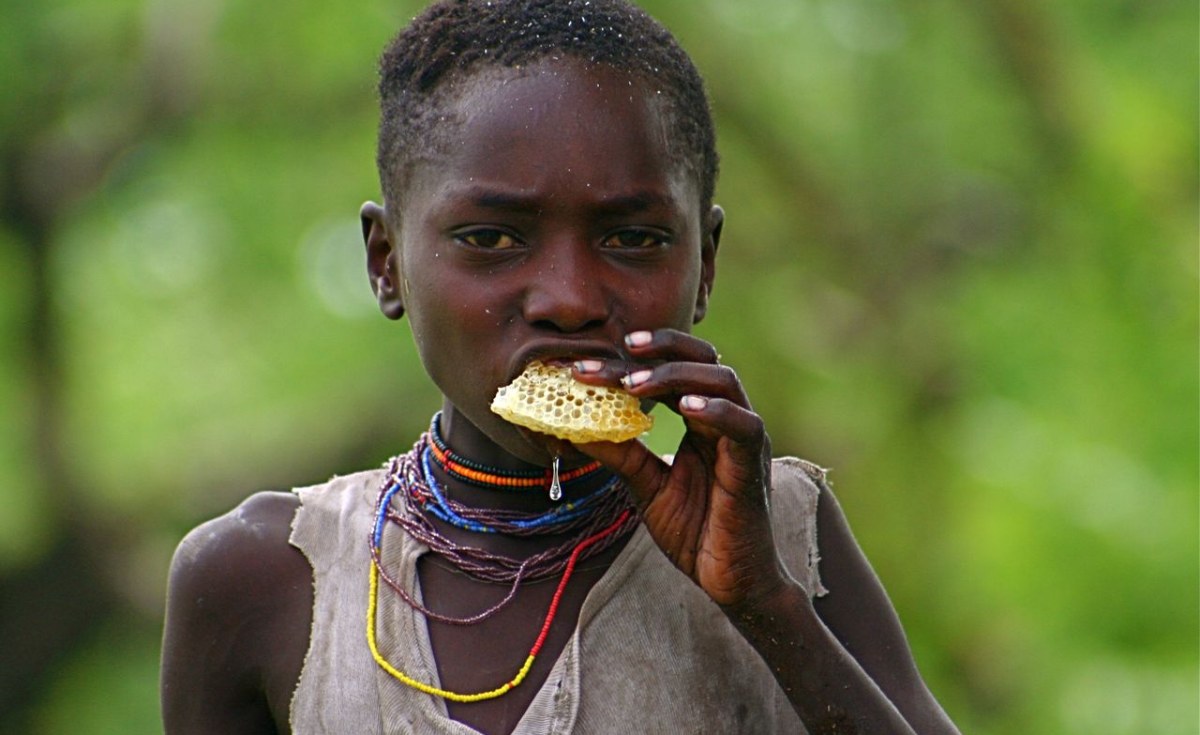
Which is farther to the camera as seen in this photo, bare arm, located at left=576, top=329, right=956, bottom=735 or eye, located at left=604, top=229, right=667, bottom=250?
eye, located at left=604, top=229, right=667, bottom=250

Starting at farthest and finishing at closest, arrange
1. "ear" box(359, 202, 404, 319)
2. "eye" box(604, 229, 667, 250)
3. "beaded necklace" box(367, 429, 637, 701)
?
"ear" box(359, 202, 404, 319) → "beaded necklace" box(367, 429, 637, 701) → "eye" box(604, 229, 667, 250)

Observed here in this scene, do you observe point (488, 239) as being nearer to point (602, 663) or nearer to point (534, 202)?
point (534, 202)

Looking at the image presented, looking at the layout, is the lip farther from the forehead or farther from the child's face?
the forehead

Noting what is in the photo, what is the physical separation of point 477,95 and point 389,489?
70 centimetres

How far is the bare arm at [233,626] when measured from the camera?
8.52ft

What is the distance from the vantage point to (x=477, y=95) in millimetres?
2420

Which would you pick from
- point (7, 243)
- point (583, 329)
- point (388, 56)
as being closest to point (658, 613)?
point (583, 329)

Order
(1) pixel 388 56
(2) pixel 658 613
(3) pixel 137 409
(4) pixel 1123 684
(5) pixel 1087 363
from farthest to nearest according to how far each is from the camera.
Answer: (3) pixel 137 409
(5) pixel 1087 363
(4) pixel 1123 684
(1) pixel 388 56
(2) pixel 658 613

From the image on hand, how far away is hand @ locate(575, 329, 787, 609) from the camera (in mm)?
2164

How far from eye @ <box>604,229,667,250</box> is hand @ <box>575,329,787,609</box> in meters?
0.19

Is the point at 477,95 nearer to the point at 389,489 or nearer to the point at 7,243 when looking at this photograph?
the point at 389,489

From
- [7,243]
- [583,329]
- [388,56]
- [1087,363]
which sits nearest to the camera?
[583,329]

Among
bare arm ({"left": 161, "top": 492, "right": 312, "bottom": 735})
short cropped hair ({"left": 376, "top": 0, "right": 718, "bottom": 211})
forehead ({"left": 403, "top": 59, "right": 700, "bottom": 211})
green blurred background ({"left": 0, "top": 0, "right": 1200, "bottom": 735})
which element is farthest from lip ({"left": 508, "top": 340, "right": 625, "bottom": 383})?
green blurred background ({"left": 0, "top": 0, "right": 1200, "bottom": 735})

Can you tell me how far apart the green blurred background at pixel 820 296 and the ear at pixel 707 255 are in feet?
14.6
